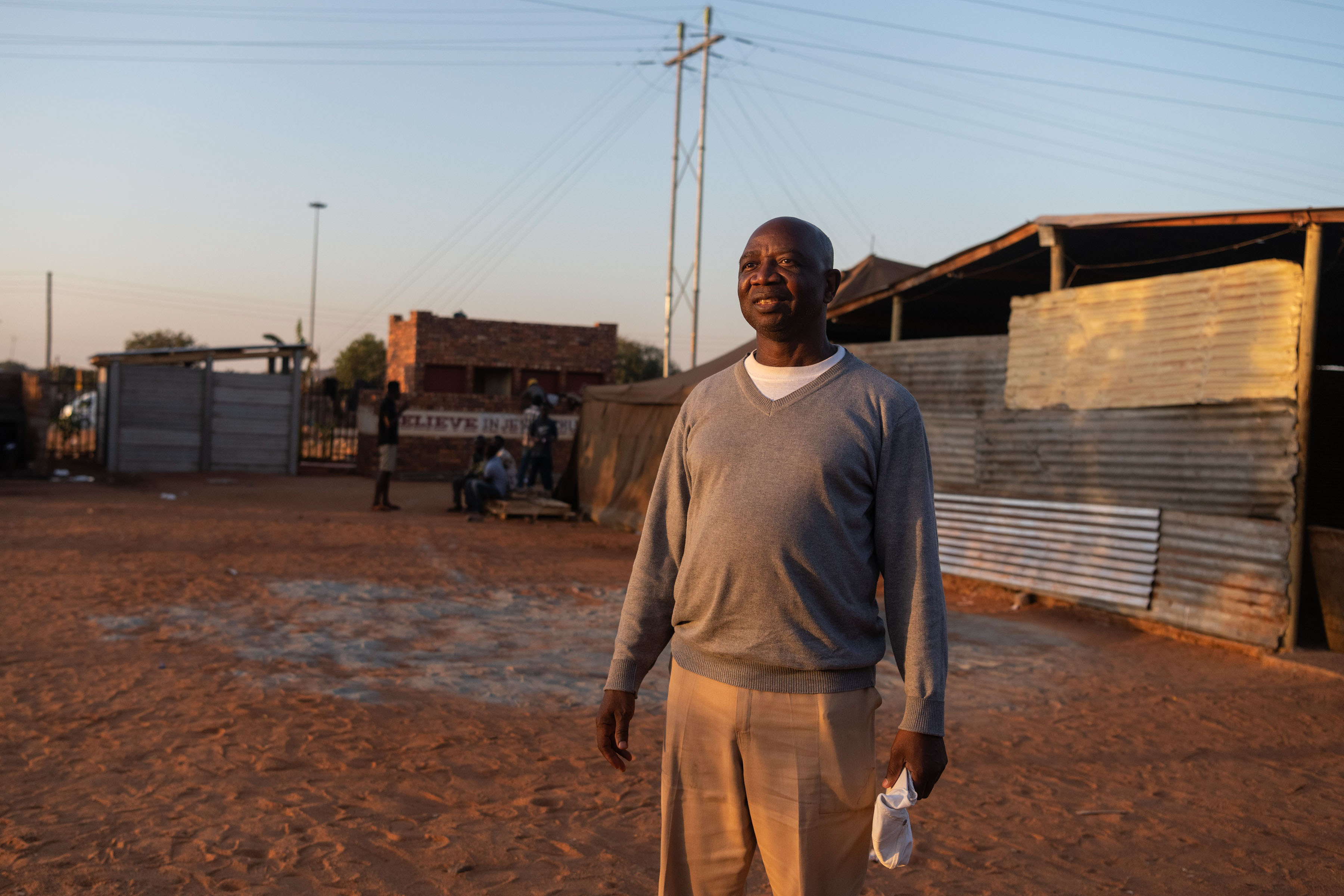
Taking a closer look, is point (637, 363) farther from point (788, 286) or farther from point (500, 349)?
point (788, 286)

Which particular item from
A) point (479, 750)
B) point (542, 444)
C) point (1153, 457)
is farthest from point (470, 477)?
point (479, 750)

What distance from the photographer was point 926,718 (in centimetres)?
207

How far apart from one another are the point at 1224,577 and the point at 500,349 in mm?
20286

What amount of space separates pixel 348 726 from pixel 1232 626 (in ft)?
20.8

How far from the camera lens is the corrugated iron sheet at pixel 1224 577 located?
24.7ft

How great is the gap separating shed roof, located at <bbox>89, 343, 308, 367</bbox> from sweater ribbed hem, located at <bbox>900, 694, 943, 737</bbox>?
21428 mm

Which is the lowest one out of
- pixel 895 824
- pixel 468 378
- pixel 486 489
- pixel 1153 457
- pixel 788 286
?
pixel 486 489

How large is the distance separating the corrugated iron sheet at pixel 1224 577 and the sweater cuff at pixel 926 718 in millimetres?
6629

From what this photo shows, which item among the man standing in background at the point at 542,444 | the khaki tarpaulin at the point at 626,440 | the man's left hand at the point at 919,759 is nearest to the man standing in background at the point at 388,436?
the man standing in background at the point at 542,444

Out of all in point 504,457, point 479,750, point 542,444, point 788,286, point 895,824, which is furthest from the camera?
point 542,444

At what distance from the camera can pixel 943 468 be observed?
1068 cm

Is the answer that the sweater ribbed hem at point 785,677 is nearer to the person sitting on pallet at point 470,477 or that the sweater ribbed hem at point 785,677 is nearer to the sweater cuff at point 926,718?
the sweater cuff at point 926,718

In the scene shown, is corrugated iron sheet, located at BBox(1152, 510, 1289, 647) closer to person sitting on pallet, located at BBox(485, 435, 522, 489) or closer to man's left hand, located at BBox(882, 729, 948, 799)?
man's left hand, located at BBox(882, 729, 948, 799)

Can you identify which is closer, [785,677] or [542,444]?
[785,677]
